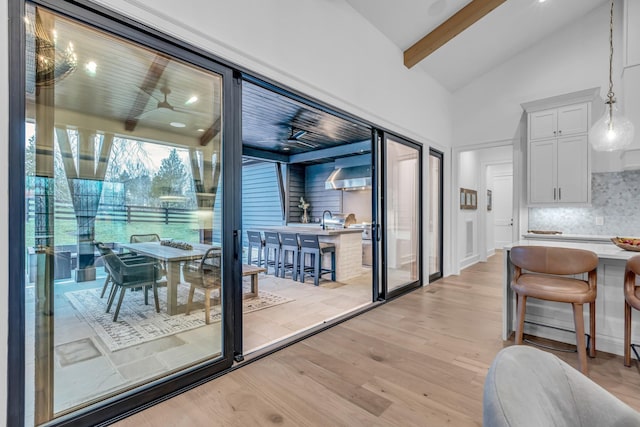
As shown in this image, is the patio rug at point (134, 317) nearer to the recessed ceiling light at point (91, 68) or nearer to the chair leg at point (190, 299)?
the chair leg at point (190, 299)

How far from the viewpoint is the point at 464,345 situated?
2793 millimetres

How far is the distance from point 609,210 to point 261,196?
7.62m

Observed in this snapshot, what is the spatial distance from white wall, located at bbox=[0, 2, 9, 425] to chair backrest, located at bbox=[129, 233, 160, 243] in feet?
1.95

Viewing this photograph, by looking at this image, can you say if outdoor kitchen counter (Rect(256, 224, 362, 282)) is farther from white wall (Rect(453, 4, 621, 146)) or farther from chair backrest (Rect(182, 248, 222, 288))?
chair backrest (Rect(182, 248, 222, 288))

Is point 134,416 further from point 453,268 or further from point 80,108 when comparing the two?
point 453,268

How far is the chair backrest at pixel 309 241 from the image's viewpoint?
5117 mm

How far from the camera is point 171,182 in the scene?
84.9 inches

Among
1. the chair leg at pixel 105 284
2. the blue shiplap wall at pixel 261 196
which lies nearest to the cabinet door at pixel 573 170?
the chair leg at pixel 105 284

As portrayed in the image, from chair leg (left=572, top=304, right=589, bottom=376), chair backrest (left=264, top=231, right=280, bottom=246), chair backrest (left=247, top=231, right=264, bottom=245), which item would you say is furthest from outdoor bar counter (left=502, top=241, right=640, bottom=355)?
chair backrest (left=247, top=231, right=264, bottom=245)

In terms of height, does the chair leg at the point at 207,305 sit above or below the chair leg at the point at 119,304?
below

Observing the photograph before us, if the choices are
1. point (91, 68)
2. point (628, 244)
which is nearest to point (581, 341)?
point (628, 244)

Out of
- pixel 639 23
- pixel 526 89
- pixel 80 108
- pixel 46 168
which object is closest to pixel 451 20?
pixel 526 89

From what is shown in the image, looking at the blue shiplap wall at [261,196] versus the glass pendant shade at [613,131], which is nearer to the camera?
the glass pendant shade at [613,131]

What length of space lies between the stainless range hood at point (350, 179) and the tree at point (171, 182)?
5240mm
